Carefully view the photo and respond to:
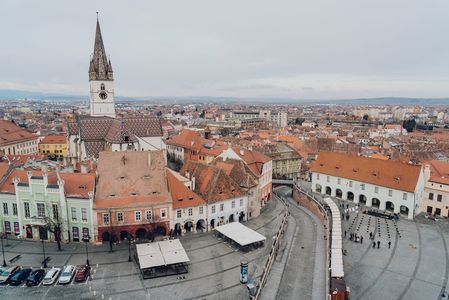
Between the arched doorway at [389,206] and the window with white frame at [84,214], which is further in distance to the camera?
the arched doorway at [389,206]

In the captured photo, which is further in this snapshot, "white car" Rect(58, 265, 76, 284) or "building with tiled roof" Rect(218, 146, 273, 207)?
"building with tiled roof" Rect(218, 146, 273, 207)

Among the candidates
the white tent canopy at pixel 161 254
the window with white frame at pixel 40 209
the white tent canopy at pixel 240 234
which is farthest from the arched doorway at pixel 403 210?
the window with white frame at pixel 40 209

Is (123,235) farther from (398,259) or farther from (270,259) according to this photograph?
(398,259)

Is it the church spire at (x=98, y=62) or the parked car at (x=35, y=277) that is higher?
the church spire at (x=98, y=62)

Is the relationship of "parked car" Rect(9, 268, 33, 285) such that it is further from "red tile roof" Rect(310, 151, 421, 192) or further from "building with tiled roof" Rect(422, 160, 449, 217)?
"building with tiled roof" Rect(422, 160, 449, 217)

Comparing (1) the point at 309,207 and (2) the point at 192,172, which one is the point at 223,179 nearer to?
(2) the point at 192,172

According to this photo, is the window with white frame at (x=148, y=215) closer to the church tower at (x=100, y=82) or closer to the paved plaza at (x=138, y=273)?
the paved plaza at (x=138, y=273)

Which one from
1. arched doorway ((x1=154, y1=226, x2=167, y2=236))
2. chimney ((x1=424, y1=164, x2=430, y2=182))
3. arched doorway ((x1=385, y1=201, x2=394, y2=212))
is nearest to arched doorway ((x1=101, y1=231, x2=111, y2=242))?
arched doorway ((x1=154, y1=226, x2=167, y2=236))
